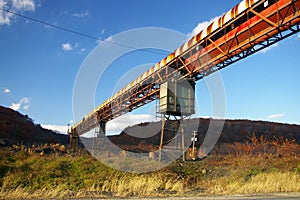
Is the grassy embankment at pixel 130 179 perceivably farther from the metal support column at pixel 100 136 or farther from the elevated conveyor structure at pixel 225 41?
the metal support column at pixel 100 136

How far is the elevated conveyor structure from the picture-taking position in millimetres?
11540

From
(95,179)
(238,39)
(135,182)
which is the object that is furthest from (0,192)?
(238,39)

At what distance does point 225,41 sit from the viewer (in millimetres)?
14430

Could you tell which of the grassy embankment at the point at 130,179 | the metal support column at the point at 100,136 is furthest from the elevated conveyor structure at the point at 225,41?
the metal support column at the point at 100,136

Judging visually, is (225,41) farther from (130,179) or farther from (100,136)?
(100,136)

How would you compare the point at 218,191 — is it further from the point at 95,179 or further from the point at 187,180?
the point at 95,179

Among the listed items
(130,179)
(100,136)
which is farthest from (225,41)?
(100,136)

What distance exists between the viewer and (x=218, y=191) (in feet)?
33.7

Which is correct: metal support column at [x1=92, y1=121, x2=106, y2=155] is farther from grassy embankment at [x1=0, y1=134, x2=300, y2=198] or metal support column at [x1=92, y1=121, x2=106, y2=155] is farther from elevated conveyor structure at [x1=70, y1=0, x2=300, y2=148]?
grassy embankment at [x1=0, y1=134, x2=300, y2=198]

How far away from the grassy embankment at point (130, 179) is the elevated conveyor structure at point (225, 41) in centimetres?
655

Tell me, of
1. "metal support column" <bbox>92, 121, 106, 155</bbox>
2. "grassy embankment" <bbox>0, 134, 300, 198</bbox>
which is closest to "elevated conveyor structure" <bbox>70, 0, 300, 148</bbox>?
"grassy embankment" <bbox>0, 134, 300, 198</bbox>

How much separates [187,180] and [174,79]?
8.51 m

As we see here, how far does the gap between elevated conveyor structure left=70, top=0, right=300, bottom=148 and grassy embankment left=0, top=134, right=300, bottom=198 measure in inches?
258

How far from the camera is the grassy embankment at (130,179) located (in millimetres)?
9820
